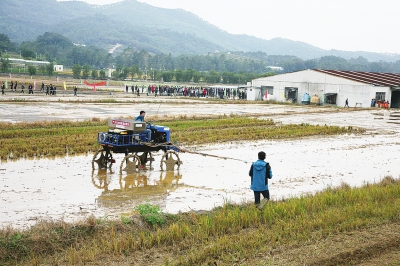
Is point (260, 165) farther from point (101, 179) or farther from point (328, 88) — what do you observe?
point (328, 88)

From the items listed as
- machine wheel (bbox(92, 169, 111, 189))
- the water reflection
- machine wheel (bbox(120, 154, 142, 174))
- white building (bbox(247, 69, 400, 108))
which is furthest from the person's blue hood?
white building (bbox(247, 69, 400, 108))

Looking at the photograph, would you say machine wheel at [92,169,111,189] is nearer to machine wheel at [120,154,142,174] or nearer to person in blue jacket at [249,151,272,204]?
machine wheel at [120,154,142,174]

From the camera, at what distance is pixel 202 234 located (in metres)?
8.56

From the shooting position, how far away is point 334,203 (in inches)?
428

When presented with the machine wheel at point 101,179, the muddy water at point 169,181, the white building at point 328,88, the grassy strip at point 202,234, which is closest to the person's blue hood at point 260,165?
the grassy strip at point 202,234

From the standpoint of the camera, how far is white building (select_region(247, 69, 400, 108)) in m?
51.1

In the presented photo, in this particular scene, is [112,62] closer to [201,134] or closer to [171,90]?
[171,90]

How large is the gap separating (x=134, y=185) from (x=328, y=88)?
1720 inches

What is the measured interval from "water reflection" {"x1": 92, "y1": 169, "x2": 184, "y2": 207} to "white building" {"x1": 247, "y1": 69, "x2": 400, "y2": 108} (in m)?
40.2

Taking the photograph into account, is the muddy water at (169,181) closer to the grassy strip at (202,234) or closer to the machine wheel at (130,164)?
the machine wheel at (130,164)

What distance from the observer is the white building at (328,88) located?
168 ft

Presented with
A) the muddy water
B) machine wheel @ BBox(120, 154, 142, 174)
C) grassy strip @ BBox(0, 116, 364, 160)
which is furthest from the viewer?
grassy strip @ BBox(0, 116, 364, 160)

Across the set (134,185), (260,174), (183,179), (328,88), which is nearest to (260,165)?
(260,174)

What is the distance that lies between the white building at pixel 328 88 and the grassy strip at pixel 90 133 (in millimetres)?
22936
